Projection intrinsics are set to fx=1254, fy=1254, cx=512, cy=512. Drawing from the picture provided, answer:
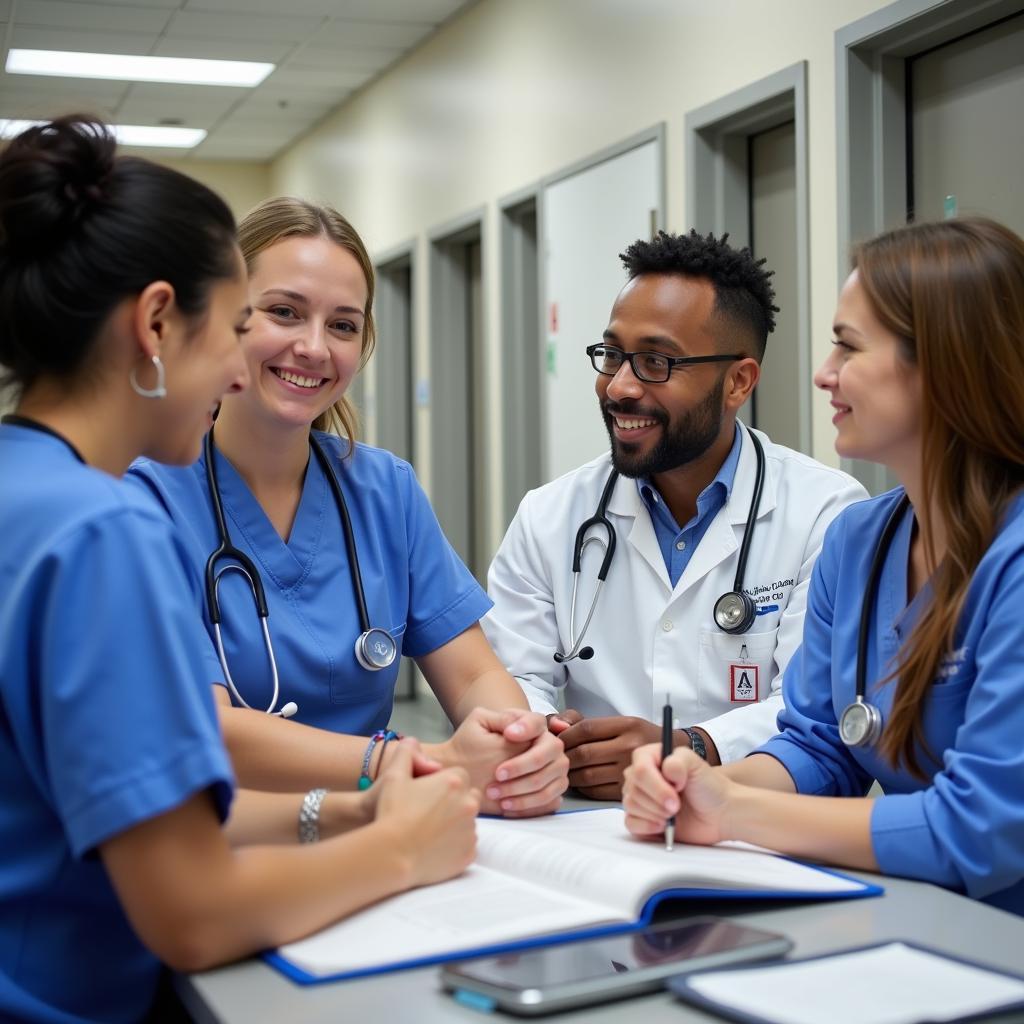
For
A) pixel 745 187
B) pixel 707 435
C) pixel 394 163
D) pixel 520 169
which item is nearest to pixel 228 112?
pixel 394 163

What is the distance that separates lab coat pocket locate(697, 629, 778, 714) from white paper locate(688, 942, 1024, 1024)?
1.03m

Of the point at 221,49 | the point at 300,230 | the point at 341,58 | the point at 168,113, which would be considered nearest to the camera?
the point at 300,230

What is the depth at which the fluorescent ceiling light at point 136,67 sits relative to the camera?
5.64m

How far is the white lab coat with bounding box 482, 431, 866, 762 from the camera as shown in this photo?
2.03 metres

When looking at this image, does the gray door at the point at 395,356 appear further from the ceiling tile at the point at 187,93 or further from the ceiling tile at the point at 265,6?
the ceiling tile at the point at 265,6

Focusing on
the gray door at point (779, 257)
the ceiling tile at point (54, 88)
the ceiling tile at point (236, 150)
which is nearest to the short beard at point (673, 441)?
the gray door at point (779, 257)

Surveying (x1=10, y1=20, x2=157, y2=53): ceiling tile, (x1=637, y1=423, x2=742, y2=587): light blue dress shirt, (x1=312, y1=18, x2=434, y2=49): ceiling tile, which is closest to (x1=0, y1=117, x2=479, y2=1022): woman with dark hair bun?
(x1=637, y1=423, x2=742, y2=587): light blue dress shirt

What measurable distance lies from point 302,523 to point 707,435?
2.48ft

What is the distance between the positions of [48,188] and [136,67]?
5.24 m

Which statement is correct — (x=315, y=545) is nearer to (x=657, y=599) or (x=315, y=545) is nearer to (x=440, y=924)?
(x=657, y=599)

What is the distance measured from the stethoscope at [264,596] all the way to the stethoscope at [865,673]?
630 mm

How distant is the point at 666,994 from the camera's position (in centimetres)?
93

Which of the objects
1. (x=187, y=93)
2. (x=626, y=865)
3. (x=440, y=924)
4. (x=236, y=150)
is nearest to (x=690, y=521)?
(x=626, y=865)

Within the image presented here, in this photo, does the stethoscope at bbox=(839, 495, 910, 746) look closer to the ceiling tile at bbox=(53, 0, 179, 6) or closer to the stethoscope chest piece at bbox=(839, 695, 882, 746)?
the stethoscope chest piece at bbox=(839, 695, 882, 746)
